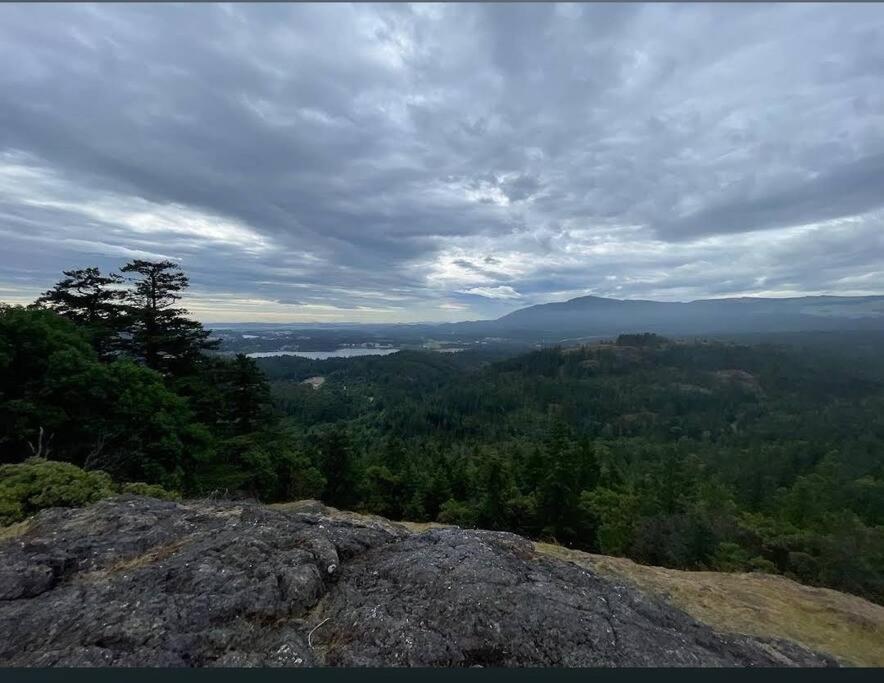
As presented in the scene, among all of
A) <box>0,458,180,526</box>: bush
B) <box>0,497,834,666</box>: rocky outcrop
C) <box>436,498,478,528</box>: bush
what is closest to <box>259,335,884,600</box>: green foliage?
<box>436,498,478,528</box>: bush

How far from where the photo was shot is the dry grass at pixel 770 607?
15.9 ft

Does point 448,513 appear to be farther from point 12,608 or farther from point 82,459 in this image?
point 12,608

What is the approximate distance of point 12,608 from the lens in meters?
3.97

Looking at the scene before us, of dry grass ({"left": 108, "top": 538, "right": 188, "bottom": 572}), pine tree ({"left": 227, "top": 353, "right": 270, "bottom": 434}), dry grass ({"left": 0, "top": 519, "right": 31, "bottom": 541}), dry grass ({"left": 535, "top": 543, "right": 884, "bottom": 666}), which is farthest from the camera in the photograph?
pine tree ({"left": 227, "top": 353, "right": 270, "bottom": 434})

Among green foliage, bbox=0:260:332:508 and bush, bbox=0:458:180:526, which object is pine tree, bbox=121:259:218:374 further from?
bush, bbox=0:458:180:526

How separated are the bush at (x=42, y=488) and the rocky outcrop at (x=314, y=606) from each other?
1727mm

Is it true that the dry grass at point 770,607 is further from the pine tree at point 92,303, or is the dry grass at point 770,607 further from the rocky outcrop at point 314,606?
the pine tree at point 92,303

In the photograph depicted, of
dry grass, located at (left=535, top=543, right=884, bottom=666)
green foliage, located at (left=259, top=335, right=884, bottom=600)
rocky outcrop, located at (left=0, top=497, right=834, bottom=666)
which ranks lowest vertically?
green foliage, located at (left=259, top=335, right=884, bottom=600)

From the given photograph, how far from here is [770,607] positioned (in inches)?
217

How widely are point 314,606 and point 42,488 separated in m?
6.13

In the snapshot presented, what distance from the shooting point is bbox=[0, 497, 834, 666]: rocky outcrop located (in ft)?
12.0

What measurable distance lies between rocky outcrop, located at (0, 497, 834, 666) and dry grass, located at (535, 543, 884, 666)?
1.64 ft

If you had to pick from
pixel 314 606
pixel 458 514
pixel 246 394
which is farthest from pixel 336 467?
pixel 314 606

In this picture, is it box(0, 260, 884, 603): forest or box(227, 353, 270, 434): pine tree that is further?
box(227, 353, 270, 434): pine tree
